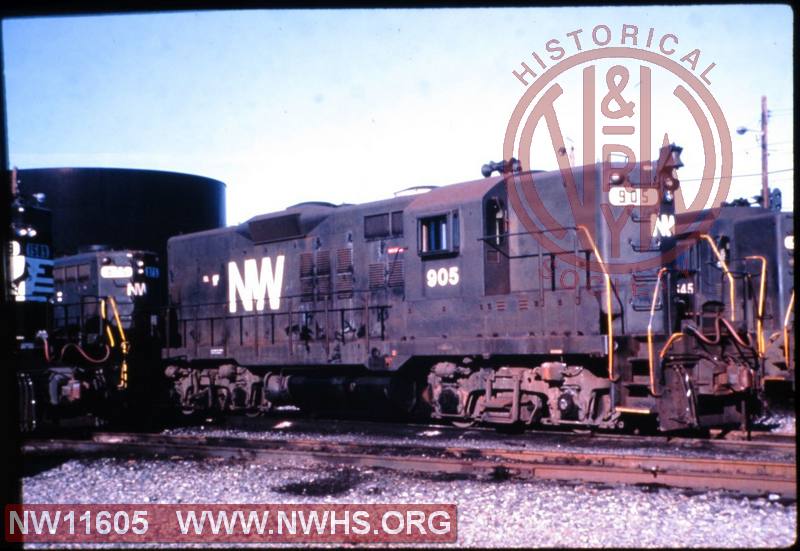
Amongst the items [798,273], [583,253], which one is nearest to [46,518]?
[798,273]

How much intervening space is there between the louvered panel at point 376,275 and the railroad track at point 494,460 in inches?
135

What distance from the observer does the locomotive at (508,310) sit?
30.6ft

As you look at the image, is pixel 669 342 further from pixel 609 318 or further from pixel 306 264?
pixel 306 264

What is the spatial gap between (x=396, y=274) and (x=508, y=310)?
2238 mm

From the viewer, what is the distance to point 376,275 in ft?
39.5

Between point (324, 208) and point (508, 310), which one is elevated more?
point (324, 208)

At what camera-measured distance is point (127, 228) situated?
25281 millimetres

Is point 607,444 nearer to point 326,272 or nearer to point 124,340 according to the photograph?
point 326,272

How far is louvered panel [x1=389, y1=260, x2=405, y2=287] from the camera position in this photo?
11617mm

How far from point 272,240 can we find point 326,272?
1.53m

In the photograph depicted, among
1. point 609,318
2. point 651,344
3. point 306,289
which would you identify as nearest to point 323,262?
point 306,289

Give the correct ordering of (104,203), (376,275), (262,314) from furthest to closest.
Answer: (104,203) < (262,314) < (376,275)

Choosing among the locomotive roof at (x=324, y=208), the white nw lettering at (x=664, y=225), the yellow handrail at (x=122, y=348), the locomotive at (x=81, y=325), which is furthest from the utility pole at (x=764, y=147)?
the yellow handrail at (x=122, y=348)

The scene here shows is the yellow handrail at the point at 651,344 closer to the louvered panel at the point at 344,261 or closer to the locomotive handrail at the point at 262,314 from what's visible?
the locomotive handrail at the point at 262,314
